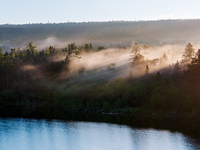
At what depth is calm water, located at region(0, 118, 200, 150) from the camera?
53.7m

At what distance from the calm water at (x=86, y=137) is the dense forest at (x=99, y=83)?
1820 centimetres

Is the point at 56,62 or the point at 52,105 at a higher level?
the point at 56,62

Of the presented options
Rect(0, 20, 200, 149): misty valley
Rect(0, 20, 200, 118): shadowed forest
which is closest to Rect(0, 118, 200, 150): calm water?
Rect(0, 20, 200, 149): misty valley

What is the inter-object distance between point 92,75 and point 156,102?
108 feet

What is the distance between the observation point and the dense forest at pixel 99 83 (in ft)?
280

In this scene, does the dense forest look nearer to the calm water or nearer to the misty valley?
the misty valley

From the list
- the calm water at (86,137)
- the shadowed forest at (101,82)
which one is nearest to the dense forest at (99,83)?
the shadowed forest at (101,82)

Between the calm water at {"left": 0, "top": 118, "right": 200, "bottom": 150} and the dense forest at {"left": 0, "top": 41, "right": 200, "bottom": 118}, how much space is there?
1820 cm

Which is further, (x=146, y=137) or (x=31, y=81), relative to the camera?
(x=31, y=81)

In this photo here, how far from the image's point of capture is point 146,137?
195ft

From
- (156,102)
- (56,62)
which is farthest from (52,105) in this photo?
(156,102)

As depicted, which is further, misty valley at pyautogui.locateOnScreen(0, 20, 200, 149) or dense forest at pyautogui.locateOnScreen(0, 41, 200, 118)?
dense forest at pyautogui.locateOnScreen(0, 41, 200, 118)

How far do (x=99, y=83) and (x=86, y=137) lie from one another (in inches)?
1798

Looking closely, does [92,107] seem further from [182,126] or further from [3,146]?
[3,146]
